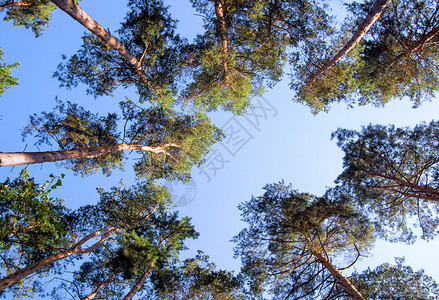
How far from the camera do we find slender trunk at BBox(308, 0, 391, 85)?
294 inches

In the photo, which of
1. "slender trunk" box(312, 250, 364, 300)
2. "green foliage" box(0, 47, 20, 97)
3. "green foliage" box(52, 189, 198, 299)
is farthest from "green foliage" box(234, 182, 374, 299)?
"green foliage" box(0, 47, 20, 97)

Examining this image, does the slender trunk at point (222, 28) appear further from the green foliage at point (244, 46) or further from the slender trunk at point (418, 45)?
the slender trunk at point (418, 45)

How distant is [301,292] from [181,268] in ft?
18.0

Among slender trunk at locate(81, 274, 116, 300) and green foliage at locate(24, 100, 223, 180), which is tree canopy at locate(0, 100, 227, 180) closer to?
green foliage at locate(24, 100, 223, 180)

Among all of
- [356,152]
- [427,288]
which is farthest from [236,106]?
[427,288]

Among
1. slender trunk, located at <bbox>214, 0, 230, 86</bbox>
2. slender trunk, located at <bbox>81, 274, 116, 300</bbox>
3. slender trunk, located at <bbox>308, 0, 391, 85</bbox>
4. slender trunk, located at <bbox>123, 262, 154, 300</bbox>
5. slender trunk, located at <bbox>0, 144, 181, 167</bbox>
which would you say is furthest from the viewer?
slender trunk, located at <bbox>81, 274, 116, 300</bbox>

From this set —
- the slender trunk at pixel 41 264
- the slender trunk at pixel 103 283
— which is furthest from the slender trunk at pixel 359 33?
the slender trunk at pixel 103 283

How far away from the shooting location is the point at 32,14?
47.6ft

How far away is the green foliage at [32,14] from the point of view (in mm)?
13836

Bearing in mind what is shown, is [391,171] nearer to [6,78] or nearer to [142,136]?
[142,136]

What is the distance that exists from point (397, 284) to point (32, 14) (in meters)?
23.7

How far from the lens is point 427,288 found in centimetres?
891

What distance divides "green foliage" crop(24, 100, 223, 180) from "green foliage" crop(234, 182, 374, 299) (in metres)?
5.22

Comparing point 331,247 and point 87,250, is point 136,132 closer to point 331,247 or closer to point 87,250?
point 87,250
